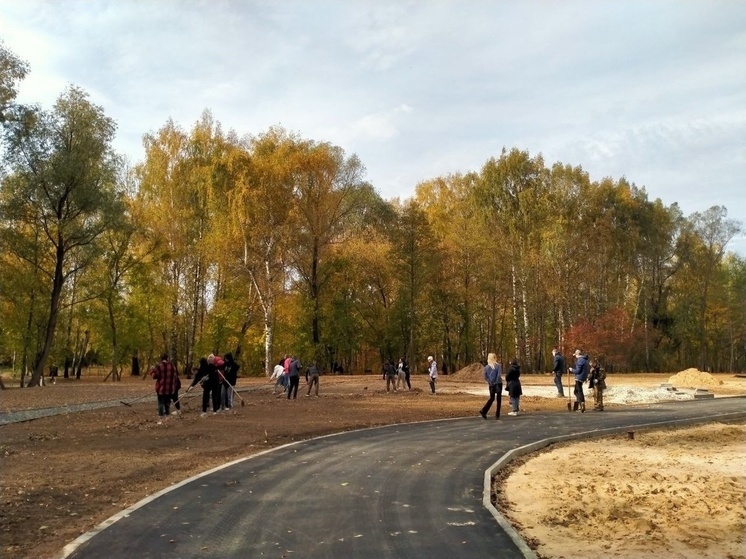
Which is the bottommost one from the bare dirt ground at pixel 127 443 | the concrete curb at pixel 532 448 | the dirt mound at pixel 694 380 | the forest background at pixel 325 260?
the concrete curb at pixel 532 448

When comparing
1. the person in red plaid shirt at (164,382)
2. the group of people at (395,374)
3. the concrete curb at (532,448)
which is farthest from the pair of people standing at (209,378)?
the group of people at (395,374)

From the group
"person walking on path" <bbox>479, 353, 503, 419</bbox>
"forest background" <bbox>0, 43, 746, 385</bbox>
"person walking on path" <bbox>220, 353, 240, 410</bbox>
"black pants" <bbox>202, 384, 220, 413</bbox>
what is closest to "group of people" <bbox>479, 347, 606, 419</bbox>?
"person walking on path" <bbox>479, 353, 503, 419</bbox>

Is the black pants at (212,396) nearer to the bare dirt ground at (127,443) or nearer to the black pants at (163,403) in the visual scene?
the bare dirt ground at (127,443)

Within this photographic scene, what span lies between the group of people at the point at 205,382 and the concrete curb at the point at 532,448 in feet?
31.4

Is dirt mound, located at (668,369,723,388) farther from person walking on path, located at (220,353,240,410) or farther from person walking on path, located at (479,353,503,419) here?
person walking on path, located at (220,353,240,410)

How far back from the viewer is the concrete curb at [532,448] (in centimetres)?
664

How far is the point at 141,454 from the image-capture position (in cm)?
1177

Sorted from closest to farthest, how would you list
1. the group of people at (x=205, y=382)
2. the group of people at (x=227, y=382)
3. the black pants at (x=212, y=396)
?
the group of people at (x=205, y=382) → the group of people at (x=227, y=382) → the black pants at (x=212, y=396)

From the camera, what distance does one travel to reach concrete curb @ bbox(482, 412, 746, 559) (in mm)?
6637

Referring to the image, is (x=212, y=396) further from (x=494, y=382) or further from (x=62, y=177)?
(x=62, y=177)

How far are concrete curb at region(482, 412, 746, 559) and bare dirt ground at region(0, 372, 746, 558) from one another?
87 cm

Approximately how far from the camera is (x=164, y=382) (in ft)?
56.3

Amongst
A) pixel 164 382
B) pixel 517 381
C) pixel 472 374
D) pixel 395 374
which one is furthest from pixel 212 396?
pixel 472 374

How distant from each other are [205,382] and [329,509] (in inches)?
452
